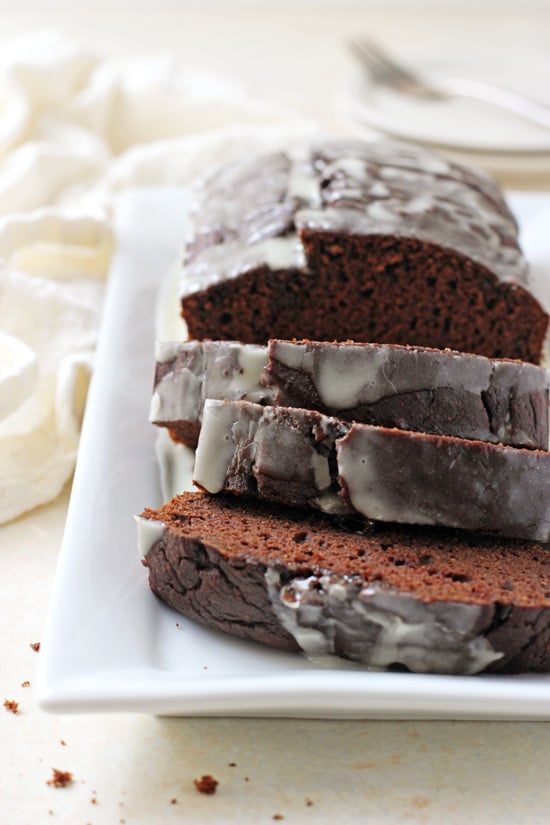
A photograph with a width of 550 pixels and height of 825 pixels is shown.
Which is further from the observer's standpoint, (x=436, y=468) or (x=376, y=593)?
(x=436, y=468)

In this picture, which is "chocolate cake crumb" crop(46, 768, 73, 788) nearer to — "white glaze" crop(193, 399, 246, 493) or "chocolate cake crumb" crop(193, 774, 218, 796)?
"chocolate cake crumb" crop(193, 774, 218, 796)

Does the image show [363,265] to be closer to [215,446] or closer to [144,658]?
[215,446]

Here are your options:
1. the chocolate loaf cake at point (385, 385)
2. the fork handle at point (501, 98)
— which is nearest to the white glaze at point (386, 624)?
the chocolate loaf cake at point (385, 385)

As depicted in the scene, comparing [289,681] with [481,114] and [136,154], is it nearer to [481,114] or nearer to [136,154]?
[136,154]

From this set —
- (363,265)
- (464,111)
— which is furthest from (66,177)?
(464,111)

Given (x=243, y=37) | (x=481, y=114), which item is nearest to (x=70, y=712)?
(x=481, y=114)

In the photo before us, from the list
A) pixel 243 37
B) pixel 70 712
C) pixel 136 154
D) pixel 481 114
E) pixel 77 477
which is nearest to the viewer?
pixel 70 712
